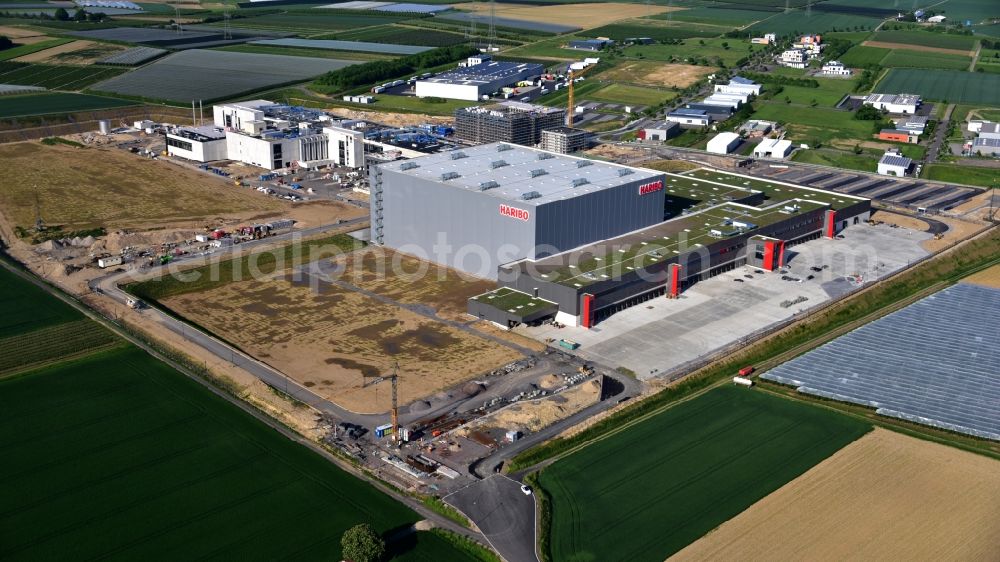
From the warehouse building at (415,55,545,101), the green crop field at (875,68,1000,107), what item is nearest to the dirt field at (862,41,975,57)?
the green crop field at (875,68,1000,107)

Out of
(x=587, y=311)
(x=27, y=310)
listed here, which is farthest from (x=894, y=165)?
(x=27, y=310)

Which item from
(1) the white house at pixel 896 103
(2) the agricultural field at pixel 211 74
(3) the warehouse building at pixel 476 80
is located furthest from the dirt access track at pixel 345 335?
(1) the white house at pixel 896 103

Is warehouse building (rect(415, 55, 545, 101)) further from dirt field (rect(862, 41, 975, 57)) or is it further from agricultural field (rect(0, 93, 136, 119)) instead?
dirt field (rect(862, 41, 975, 57))

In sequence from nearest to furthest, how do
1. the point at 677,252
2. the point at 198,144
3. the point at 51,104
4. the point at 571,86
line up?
the point at 677,252 → the point at 198,144 → the point at 571,86 → the point at 51,104

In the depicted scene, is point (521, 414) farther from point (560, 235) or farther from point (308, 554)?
point (560, 235)

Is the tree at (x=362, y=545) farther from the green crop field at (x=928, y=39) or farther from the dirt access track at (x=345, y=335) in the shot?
the green crop field at (x=928, y=39)

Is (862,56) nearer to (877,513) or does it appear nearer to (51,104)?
(51,104)

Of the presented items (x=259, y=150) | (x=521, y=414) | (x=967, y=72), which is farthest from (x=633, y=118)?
(x=521, y=414)
